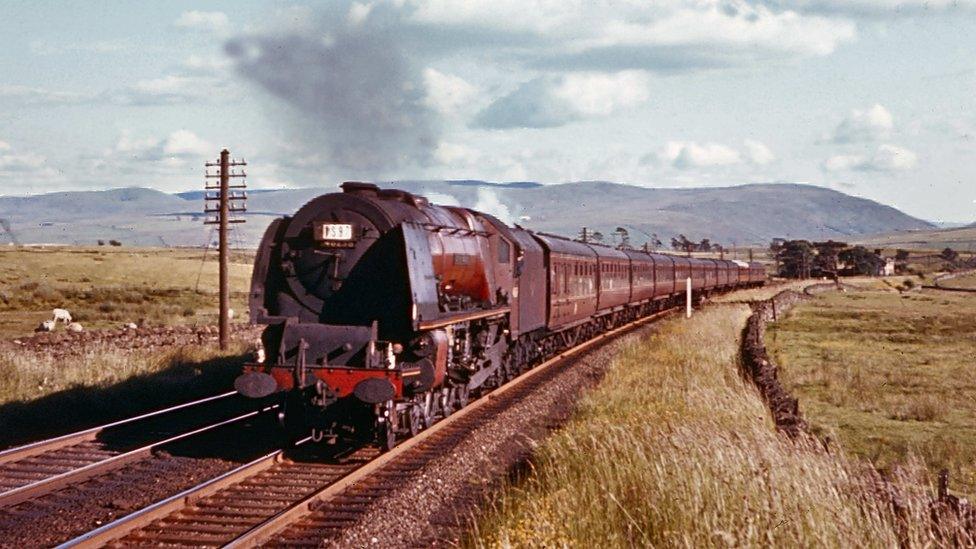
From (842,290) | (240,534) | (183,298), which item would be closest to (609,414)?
(240,534)

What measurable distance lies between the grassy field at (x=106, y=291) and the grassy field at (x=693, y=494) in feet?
95.5

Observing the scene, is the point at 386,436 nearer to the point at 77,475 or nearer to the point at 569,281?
the point at 77,475

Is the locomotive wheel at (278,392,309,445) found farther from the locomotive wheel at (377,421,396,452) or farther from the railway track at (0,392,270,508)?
the locomotive wheel at (377,421,396,452)

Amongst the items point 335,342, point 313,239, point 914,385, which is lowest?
point 914,385

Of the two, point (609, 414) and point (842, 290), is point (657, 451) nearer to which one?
point (609, 414)

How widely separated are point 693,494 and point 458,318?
6.89 meters

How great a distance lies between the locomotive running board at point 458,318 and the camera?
13280mm

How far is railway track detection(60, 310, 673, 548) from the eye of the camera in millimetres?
9148

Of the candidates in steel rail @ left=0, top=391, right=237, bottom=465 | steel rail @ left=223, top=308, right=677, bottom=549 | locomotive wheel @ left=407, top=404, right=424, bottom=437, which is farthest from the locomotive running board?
steel rail @ left=0, top=391, right=237, bottom=465

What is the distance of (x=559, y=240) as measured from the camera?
28.0 metres

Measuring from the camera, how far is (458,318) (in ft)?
48.5

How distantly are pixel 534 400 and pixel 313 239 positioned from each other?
6096 mm

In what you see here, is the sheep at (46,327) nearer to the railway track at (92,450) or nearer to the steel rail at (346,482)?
the railway track at (92,450)

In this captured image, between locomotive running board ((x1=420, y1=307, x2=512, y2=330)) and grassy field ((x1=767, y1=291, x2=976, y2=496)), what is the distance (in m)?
5.46
